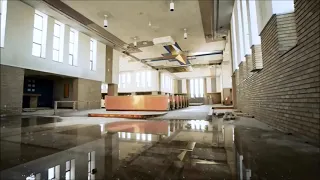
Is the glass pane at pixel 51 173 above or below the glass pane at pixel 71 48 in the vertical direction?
below

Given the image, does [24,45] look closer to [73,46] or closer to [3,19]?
[3,19]

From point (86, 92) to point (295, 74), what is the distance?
12.3 meters

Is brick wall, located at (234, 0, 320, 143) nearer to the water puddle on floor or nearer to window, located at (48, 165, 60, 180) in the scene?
the water puddle on floor

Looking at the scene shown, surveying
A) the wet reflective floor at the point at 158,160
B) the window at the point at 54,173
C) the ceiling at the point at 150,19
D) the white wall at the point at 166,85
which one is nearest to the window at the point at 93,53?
the ceiling at the point at 150,19

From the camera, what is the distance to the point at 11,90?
314 inches

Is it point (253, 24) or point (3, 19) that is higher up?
point (3, 19)

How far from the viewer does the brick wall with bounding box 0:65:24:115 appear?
7680 millimetres

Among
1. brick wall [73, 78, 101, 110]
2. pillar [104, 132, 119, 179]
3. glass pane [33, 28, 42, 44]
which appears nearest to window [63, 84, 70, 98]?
brick wall [73, 78, 101, 110]

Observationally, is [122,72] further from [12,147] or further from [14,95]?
[12,147]

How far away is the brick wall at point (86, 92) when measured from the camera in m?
11.9

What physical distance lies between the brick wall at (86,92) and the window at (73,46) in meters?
1.30

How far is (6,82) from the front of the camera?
7.80 metres

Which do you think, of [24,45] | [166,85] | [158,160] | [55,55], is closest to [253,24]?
[158,160]

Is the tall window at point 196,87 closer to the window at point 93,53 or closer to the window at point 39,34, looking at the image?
the window at point 93,53
